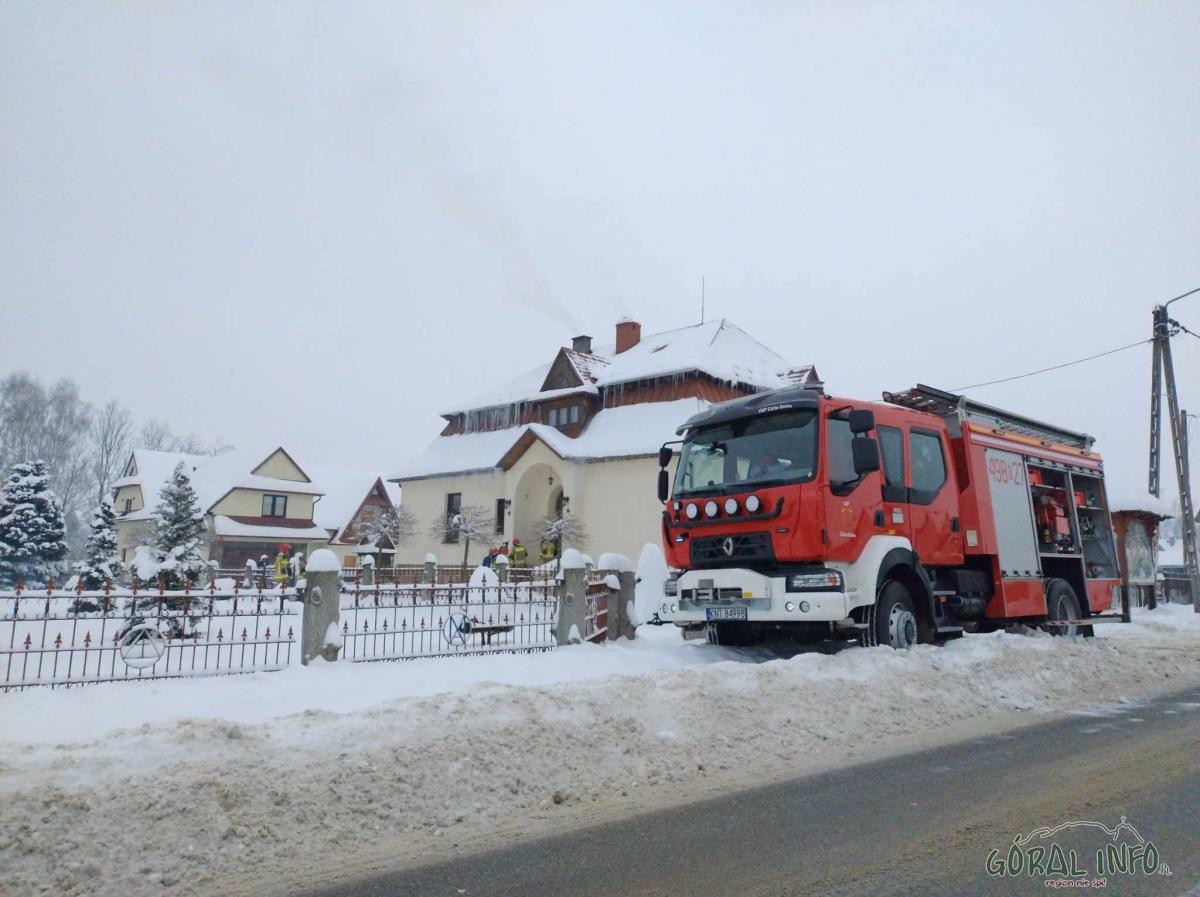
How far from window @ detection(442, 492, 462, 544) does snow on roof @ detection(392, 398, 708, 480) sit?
3.92 feet

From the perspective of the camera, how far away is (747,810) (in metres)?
5.15

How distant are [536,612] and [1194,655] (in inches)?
407

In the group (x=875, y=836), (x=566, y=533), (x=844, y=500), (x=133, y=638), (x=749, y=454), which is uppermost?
(x=566, y=533)

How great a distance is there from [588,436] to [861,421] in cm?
2322

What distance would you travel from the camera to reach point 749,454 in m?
10.0

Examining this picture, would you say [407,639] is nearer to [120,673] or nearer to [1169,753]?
[120,673]

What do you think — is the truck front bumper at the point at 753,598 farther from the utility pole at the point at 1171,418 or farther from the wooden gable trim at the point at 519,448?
the wooden gable trim at the point at 519,448

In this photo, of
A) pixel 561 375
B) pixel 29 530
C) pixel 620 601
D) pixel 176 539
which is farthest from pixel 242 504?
pixel 620 601

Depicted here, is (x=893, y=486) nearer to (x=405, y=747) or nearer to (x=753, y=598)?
(x=753, y=598)

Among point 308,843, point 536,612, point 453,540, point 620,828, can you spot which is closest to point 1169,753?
point 620,828

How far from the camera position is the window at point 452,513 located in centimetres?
3487

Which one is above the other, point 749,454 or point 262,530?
point 262,530

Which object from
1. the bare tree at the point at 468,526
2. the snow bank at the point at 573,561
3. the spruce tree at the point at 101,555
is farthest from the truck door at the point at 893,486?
the bare tree at the point at 468,526

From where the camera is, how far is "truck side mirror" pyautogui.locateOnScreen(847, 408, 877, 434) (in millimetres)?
9438
